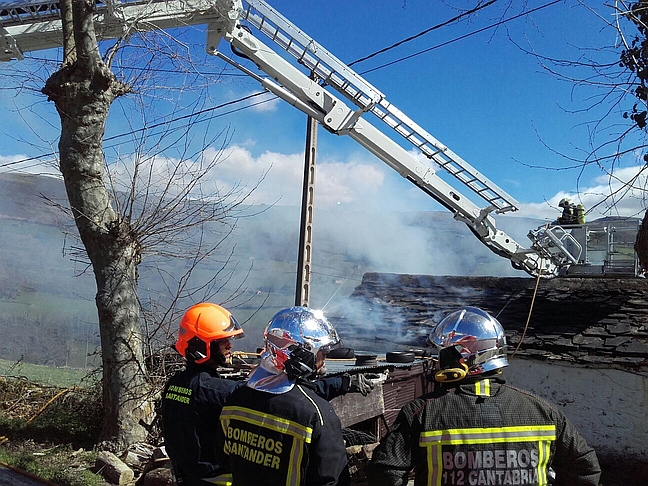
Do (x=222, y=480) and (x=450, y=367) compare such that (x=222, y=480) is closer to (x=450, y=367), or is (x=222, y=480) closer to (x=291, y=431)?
(x=291, y=431)

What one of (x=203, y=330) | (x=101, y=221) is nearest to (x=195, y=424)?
(x=203, y=330)

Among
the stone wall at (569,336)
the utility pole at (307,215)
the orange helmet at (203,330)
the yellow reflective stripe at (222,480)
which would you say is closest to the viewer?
the yellow reflective stripe at (222,480)

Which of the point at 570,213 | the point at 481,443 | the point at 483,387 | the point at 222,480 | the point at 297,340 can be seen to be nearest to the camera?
the point at 481,443

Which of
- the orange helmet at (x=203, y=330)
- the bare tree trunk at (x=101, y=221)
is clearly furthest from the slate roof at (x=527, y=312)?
the orange helmet at (x=203, y=330)

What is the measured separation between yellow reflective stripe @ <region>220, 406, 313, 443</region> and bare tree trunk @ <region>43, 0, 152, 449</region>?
4463 millimetres

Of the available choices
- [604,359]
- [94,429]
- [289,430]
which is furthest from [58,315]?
[289,430]

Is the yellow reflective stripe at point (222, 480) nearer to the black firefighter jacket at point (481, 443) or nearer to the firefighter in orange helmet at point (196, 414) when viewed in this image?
the firefighter in orange helmet at point (196, 414)

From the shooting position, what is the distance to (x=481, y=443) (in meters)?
2.36

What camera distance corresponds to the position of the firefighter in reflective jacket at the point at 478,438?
7.73ft

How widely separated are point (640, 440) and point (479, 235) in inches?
170

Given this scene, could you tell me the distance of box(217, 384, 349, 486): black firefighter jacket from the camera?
2508 mm

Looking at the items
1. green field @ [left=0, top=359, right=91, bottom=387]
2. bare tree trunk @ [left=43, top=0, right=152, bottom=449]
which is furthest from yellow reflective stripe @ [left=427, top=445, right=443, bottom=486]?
green field @ [left=0, top=359, right=91, bottom=387]

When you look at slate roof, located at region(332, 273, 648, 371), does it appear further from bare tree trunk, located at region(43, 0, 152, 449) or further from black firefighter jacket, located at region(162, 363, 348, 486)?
black firefighter jacket, located at region(162, 363, 348, 486)

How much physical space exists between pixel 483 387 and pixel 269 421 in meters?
0.94
